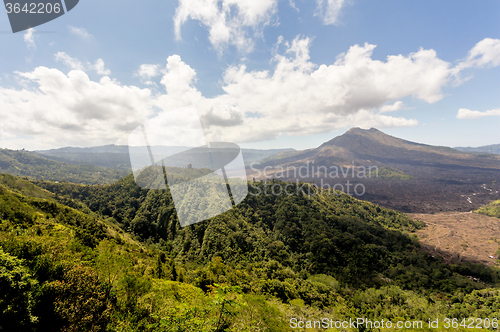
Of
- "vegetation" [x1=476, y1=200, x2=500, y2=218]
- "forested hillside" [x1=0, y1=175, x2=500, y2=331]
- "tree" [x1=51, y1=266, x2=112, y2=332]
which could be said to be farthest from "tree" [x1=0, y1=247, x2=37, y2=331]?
"vegetation" [x1=476, y1=200, x2=500, y2=218]

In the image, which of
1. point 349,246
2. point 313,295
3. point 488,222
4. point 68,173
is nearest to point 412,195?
point 488,222

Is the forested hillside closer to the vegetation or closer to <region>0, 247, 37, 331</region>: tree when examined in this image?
<region>0, 247, 37, 331</region>: tree

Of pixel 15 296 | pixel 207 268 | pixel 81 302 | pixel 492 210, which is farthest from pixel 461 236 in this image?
pixel 15 296

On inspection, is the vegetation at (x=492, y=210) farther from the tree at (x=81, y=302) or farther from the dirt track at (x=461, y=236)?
the tree at (x=81, y=302)

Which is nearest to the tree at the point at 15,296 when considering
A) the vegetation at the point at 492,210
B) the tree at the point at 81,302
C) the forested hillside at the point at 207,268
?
the forested hillside at the point at 207,268

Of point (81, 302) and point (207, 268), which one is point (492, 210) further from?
point (81, 302)

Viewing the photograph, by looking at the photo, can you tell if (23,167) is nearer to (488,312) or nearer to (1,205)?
(1,205)
